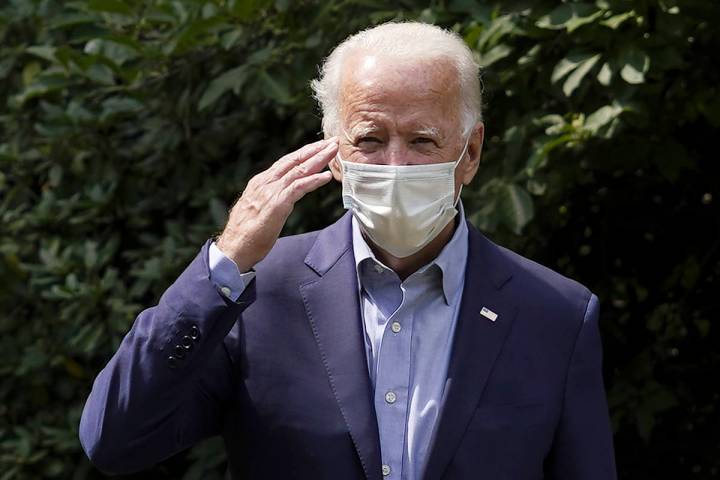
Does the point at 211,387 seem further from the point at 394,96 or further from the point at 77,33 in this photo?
the point at 77,33

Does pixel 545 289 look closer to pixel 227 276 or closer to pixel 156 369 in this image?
pixel 227 276

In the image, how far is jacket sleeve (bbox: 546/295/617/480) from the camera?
2.41 meters

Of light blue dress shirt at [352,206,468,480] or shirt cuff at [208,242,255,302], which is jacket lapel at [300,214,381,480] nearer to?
light blue dress shirt at [352,206,468,480]

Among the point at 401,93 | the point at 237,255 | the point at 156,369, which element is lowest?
the point at 156,369

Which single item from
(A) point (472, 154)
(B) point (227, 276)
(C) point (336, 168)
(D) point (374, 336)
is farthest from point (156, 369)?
(A) point (472, 154)

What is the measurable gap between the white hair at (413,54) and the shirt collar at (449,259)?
0.20 meters

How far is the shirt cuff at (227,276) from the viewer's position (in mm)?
2219

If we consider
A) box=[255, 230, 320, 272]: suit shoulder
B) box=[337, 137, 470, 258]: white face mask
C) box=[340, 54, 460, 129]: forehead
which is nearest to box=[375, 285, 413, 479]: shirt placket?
box=[337, 137, 470, 258]: white face mask

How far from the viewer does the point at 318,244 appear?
2533mm

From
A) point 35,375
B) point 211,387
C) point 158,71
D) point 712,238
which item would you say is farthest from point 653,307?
point 211,387

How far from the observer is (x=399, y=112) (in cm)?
237

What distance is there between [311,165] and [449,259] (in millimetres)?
340

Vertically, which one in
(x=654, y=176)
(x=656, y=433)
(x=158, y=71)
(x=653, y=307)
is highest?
(x=158, y=71)

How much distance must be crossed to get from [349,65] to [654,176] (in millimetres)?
1948
